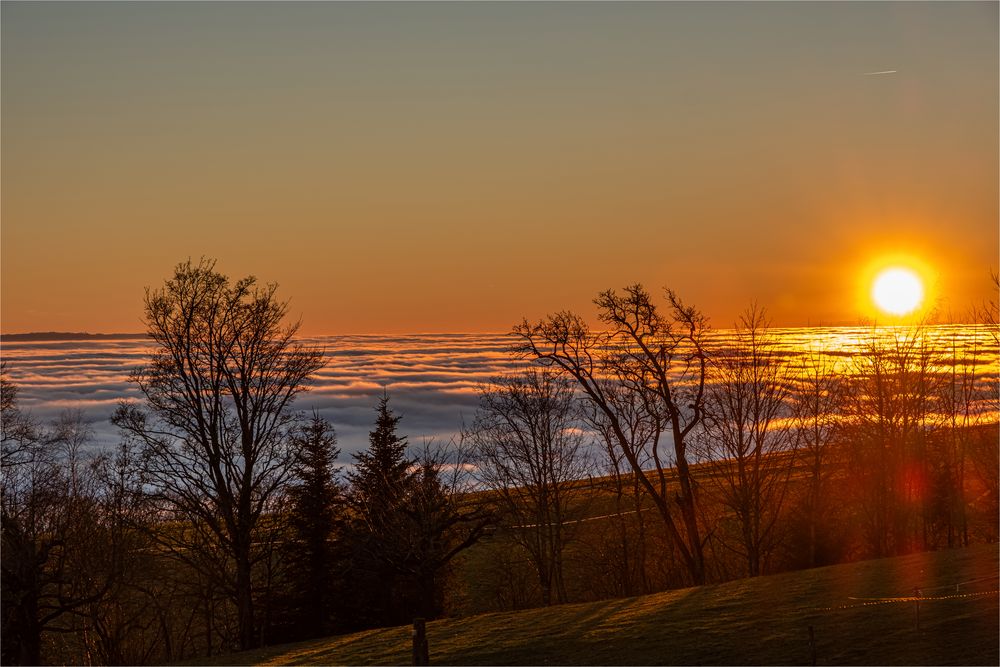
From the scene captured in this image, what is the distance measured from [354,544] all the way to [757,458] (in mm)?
23653

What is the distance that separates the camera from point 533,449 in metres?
64.3

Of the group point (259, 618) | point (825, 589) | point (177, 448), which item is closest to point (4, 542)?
point (177, 448)

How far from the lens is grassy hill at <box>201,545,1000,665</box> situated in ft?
84.2

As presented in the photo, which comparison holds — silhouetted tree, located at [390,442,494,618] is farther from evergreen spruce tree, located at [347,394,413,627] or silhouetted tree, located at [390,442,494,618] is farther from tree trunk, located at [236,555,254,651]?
tree trunk, located at [236,555,254,651]

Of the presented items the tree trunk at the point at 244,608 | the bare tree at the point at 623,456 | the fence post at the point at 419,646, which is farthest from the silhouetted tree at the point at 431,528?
the fence post at the point at 419,646

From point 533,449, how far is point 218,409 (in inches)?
1006

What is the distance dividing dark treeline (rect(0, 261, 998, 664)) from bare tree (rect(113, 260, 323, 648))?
10 cm

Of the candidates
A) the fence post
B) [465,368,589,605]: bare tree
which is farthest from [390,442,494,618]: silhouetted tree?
the fence post

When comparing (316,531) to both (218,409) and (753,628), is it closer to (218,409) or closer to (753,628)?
(218,409)

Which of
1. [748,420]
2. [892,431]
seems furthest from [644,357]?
[892,431]

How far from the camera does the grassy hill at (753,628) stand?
25672 millimetres

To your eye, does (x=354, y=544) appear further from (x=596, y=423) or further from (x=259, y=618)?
(x=596, y=423)

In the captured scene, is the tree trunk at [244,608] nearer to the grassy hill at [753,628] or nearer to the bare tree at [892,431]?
the grassy hill at [753,628]

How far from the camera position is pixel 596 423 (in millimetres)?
62031
